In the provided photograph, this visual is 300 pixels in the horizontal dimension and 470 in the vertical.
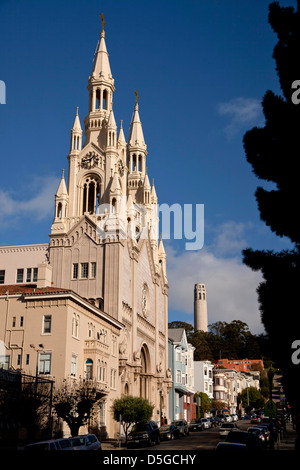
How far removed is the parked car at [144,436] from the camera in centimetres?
4141

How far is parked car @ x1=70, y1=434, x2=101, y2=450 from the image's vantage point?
89.2ft

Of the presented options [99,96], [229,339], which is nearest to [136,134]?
[99,96]

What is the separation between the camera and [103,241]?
207ft

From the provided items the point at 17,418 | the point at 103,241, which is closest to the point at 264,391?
the point at 103,241

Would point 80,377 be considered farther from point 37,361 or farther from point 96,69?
point 96,69

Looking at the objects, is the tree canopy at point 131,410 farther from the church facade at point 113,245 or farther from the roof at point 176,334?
the roof at point 176,334

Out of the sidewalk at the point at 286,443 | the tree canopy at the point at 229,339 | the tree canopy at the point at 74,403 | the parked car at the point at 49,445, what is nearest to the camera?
the parked car at the point at 49,445

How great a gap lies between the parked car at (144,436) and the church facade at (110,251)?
11348 mm

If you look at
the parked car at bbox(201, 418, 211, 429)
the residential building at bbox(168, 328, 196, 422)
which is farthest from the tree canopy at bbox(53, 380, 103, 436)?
the residential building at bbox(168, 328, 196, 422)

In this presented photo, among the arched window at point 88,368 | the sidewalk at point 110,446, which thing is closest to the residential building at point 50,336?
the arched window at point 88,368

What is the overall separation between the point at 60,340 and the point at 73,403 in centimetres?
576

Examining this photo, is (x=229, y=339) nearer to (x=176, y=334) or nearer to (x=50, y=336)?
(x=176, y=334)

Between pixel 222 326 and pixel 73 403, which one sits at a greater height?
pixel 222 326
